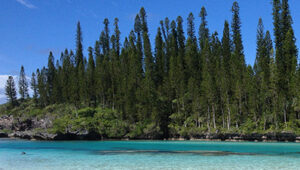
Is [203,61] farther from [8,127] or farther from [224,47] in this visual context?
[8,127]

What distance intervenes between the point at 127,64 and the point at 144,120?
721 inches

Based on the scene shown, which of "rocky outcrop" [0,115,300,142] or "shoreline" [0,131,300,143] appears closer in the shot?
"shoreline" [0,131,300,143]

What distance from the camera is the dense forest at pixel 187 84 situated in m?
52.3

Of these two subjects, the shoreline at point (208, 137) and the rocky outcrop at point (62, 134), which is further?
the rocky outcrop at point (62, 134)

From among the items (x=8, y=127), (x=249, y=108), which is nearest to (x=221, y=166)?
(x=249, y=108)

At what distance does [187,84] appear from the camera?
2648 inches

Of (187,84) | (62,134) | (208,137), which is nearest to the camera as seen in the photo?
(208,137)

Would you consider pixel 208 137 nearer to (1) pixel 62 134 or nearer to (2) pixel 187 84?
(2) pixel 187 84

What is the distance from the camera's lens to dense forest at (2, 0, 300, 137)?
2060 inches

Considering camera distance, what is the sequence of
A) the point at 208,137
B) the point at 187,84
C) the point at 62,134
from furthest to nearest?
the point at 187,84, the point at 62,134, the point at 208,137

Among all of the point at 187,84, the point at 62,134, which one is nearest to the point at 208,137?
the point at 187,84

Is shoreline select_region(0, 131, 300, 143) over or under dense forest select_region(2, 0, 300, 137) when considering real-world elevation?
under

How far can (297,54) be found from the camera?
55.0m

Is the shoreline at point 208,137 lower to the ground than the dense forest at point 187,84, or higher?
lower
